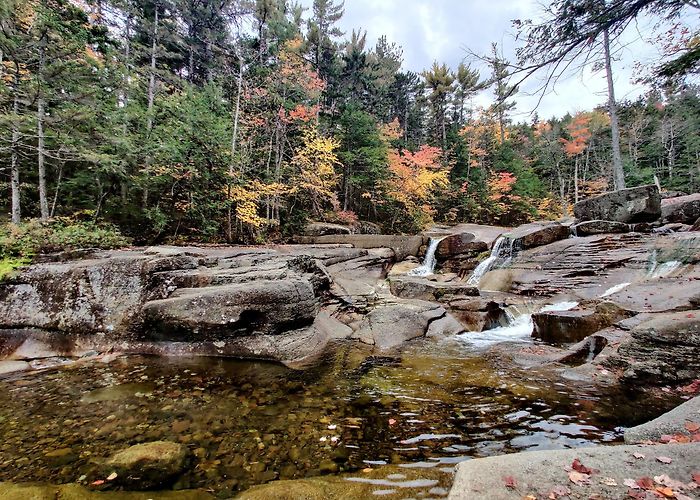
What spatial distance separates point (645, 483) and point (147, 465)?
400cm

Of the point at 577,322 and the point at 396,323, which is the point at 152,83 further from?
the point at 577,322

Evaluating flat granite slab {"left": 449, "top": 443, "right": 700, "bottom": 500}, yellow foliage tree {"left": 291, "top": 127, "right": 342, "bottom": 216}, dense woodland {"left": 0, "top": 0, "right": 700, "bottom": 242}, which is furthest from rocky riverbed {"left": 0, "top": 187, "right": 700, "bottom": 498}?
yellow foliage tree {"left": 291, "top": 127, "right": 342, "bottom": 216}

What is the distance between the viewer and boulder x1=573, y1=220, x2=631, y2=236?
1250 centimetres

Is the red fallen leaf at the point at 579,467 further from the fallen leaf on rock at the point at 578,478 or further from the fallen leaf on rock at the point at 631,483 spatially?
the fallen leaf on rock at the point at 631,483

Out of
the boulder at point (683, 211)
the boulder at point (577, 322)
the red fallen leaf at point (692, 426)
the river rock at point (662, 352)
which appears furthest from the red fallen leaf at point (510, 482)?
the boulder at point (683, 211)

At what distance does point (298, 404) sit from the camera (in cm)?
448

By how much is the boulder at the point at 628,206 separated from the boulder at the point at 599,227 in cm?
91

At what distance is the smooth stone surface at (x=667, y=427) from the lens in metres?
2.95

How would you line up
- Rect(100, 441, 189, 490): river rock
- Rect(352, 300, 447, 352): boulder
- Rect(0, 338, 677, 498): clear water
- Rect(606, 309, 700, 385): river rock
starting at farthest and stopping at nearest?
Rect(352, 300, 447, 352): boulder
Rect(606, 309, 700, 385): river rock
Rect(0, 338, 677, 498): clear water
Rect(100, 441, 189, 490): river rock

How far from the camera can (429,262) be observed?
15.7 meters

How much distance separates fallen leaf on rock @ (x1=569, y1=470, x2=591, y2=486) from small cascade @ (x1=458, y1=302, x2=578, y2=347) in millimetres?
5287

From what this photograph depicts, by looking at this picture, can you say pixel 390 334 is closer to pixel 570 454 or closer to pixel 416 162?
pixel 570 454

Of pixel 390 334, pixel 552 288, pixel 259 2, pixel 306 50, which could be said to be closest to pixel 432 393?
pixel 390 334

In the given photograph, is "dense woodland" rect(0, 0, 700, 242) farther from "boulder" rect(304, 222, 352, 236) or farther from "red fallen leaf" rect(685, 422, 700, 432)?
"red fallen leaf" rect(685, 422, 700, 432)
